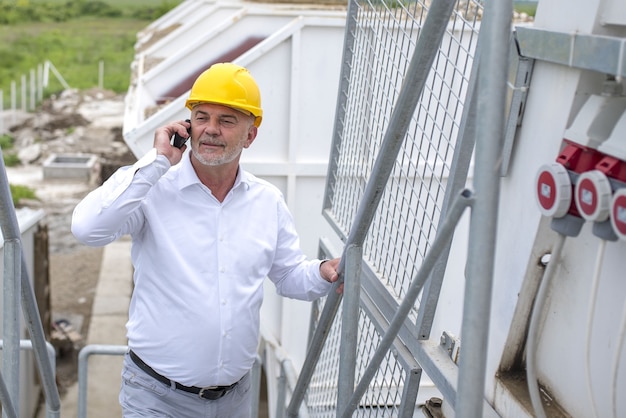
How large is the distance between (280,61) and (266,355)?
7.76 feet

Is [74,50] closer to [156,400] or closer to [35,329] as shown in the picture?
[35,329]

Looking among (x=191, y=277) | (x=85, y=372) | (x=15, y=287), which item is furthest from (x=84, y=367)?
(x=15, y=287)

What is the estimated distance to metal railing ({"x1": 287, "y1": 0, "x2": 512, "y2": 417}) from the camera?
150cm

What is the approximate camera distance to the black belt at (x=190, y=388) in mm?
3059

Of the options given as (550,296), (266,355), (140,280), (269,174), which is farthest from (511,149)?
(266,355)

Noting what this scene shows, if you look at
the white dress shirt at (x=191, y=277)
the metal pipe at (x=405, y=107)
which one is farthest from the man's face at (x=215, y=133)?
the metal pipe at (x=405, y=107)

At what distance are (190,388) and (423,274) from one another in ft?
4.92

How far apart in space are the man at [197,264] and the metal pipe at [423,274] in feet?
2.24

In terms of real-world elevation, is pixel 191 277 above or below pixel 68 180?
above

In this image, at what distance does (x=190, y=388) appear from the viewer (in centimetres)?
308

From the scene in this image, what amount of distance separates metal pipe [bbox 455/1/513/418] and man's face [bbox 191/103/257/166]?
5.38ft

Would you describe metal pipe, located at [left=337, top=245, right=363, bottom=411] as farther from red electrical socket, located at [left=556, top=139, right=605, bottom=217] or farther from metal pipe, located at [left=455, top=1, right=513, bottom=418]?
metal pipe, located at [left=455, top=1, right=513, bottom=418]

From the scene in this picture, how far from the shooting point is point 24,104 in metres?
22.5

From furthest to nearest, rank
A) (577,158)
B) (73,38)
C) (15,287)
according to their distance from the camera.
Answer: (73,38) < (15,287) < (577,158)
